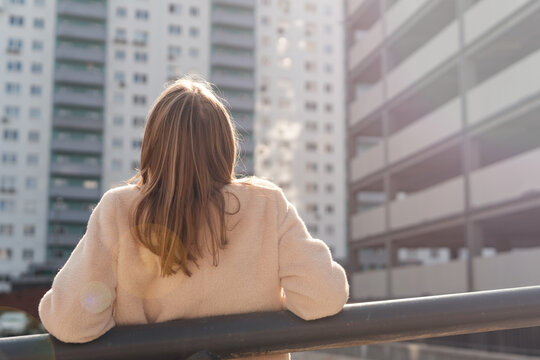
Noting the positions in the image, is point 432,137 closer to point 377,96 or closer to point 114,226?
point 377,96

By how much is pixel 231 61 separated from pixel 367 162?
142 feet

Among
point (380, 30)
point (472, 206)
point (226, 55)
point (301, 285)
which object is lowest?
point (301, 285)

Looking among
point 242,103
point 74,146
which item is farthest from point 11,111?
point 242,103

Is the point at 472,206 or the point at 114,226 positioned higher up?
the point at 472,206

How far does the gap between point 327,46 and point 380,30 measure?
1939 inches

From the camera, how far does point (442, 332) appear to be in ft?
4.98

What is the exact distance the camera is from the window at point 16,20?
69812mm

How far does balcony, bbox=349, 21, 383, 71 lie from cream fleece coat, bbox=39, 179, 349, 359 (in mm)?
31853

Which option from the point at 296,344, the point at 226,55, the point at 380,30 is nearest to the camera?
the point at 296,344

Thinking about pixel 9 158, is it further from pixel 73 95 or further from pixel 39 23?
pixel 39 23

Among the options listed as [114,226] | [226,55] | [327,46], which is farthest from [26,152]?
[114,226]

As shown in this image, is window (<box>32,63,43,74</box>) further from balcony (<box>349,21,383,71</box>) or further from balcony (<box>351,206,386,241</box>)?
balcony (<box>351,206,386,241</box>)

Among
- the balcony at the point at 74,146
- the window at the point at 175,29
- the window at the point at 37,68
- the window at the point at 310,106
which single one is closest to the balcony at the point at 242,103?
the window at the point at 310,106

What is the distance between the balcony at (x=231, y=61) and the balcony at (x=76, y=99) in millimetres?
13463
